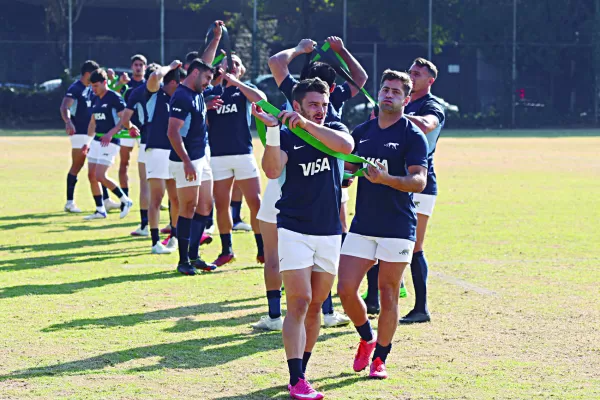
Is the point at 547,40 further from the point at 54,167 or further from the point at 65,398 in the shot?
the point at 65,398

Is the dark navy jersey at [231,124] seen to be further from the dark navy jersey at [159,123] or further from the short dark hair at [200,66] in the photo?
the dark navy jersey at [159,123]

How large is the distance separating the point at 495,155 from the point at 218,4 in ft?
74.6

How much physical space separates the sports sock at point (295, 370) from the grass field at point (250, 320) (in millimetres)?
203

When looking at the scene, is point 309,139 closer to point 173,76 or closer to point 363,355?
point 363,355

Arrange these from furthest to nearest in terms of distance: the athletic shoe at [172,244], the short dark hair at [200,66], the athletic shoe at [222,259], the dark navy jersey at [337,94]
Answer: the athletic shoe at [172,244], the athletic shoe at [222,259], the short dark hair at [200,66], the dark navy jersey at [337,94]

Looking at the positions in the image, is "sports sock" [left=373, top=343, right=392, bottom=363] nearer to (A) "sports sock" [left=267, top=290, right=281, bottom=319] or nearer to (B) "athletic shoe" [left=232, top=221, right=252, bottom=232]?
(A) "sports sock" [left=267, top=290, right=281, bottom=319]

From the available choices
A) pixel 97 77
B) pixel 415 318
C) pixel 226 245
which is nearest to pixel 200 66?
pixel 226 245

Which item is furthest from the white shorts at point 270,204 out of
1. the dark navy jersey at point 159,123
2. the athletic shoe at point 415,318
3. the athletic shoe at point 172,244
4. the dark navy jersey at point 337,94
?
the athletic shoe at point 172,244

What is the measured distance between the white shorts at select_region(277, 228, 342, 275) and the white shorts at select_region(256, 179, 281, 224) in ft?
6.28

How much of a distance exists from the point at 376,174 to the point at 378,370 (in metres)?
1.36

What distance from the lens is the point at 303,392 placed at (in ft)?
20.0

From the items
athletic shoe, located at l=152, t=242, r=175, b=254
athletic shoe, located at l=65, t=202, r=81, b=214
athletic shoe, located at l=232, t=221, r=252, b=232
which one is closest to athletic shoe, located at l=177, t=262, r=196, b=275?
athletic shoe, located at l=152, t=242, r=175, b=254

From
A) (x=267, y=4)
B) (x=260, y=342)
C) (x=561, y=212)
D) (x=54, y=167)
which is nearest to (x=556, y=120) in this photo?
(x=267, y=4)

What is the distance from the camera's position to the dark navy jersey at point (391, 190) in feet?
22.1
